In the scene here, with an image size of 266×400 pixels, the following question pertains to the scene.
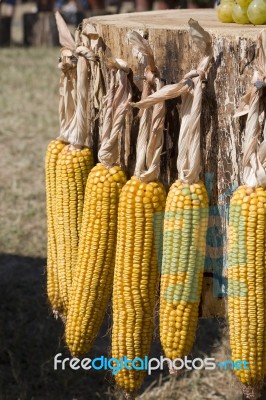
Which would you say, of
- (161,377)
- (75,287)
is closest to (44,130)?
(161,377)

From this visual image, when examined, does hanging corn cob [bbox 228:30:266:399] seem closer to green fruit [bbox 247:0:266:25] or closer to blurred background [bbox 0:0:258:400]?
green fruit [bbox 247:0:266:25]

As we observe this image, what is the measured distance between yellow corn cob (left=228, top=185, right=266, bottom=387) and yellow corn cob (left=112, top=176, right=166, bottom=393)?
32 centimetres

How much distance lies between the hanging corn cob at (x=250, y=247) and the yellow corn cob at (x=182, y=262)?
139mm

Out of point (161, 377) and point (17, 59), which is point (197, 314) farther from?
point (17, 59)

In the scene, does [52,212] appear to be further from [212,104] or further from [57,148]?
[212,104]

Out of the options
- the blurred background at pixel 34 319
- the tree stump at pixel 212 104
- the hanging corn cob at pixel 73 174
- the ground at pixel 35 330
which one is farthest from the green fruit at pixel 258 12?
the ground at pixel 35 330

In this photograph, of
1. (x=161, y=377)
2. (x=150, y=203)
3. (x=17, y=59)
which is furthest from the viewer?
(x=17, y=59)

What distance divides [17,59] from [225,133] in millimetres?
11933

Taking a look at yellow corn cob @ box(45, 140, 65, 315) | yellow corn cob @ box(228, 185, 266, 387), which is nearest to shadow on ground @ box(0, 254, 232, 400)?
yellow corn cob @ box(45, 140, 65, 315)

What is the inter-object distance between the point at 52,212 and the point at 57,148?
0.29 metres

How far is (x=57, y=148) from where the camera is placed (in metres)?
3.35

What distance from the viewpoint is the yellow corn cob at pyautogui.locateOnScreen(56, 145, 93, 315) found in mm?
3264

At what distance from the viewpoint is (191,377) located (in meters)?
4.43

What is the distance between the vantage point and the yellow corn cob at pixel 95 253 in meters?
3.06
